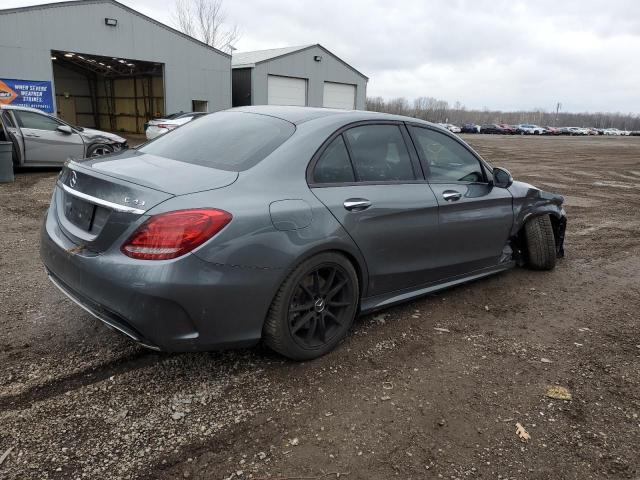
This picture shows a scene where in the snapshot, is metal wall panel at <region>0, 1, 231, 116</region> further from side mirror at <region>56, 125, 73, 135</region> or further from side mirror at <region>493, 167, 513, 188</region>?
side mirror at <region>493, 167, 513, 188</region>

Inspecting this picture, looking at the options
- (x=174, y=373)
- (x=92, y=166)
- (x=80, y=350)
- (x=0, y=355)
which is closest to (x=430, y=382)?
(x=174, y=373)

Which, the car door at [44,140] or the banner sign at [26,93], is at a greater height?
the banner sign at [26,93]

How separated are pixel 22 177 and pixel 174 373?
9.85 meters

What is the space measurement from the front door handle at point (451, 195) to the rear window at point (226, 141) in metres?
1.35

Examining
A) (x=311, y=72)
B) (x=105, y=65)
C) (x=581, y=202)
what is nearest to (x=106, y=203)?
(x=581, y=202)

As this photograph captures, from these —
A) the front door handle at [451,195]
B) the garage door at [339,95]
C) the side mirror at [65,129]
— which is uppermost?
the garage door at [339,95]

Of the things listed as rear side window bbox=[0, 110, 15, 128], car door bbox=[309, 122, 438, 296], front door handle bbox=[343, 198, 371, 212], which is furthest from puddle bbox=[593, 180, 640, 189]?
rear side window bbox=[0, 110, 15, 128]

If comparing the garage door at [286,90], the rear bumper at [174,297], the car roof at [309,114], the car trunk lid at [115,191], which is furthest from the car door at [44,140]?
the garage door at [286,90]

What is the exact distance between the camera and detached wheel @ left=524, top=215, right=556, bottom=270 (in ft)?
16.5

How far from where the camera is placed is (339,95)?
32.2 metres

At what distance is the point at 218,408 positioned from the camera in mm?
2732

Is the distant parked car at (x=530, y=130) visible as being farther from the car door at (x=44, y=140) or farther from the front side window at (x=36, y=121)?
the front side window at (x=36, y=121)

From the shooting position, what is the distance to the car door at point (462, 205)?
3938 mm

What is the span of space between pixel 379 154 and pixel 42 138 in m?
10.1
